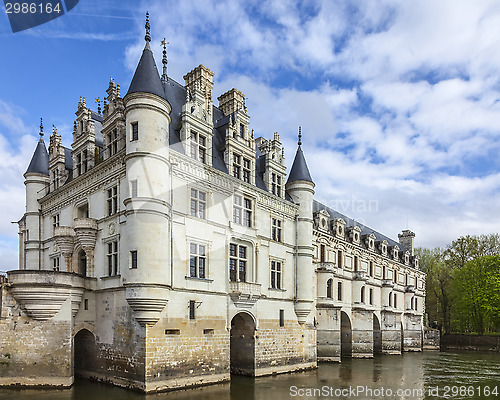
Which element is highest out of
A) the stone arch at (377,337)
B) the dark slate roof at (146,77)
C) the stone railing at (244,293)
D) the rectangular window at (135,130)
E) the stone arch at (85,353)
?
the dark slate roof at (146,77)

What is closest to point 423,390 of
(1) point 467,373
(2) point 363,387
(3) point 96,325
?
(2) point 363,387

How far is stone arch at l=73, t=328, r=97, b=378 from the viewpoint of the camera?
78.8 feet

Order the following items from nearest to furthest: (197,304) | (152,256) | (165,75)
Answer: (152,256), (197,304), (165,75)

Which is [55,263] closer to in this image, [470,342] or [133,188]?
[133,188]

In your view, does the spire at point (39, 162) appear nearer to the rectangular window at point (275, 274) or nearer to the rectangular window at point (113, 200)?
the rectangular window at point (113, 200)

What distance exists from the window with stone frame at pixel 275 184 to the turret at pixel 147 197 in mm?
10498

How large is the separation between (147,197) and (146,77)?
20.6 ft

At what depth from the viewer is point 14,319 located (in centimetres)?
2195

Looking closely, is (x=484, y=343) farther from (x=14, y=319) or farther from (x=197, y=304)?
(x=14, y=319)

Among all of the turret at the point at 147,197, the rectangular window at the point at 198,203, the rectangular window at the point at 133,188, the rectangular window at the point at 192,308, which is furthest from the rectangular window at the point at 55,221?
the rectangular window at the point at 192,308

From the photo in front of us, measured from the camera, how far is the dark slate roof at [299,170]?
109 feet

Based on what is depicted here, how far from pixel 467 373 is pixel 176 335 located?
908 inches

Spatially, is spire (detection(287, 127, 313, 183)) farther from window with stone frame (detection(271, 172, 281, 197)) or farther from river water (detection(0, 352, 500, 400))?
river water (detection(0, 352, 500, 400))

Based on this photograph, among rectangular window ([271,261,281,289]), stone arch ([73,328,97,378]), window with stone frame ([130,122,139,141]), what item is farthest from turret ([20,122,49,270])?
rectangular window ([271,261,281,289])
